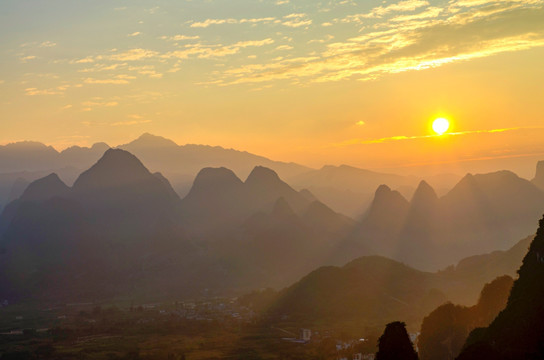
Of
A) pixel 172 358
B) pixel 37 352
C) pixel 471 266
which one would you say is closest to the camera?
pixel 172 358

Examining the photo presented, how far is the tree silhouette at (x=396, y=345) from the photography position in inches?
2021

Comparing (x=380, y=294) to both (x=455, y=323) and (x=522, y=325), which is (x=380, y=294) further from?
(x=522, y=325)

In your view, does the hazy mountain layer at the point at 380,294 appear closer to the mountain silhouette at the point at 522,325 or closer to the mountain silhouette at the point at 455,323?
the mountain silhouette at the point at 455,323

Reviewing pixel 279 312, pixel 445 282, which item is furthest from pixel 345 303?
pixel 445 282

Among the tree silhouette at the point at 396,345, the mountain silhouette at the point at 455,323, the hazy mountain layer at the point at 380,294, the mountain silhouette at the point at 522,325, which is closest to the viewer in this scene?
the mountain silhouette at the point at 522,325

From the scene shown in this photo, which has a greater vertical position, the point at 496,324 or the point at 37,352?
the point at 496,324

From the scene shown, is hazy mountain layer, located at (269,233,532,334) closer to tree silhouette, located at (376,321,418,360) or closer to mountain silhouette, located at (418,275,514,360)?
mountain silhouette, located at (418,275,514,360)

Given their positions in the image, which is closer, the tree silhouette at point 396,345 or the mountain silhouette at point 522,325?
the mountain silhouette at point 522,325

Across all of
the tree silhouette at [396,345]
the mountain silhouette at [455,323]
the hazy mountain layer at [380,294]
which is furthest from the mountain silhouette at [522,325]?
the hazy mountain layer at [380,294]

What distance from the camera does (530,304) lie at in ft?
190

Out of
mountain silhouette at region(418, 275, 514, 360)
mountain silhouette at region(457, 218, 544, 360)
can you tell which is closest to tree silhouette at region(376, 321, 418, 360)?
mountain silhouette at region(457, 218, 544, 360)

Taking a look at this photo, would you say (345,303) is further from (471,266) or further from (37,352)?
(37,352)

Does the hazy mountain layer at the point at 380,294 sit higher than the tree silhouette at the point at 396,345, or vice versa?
the tree silhouette at the point at 396,345

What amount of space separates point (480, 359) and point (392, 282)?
151772 millimetres
